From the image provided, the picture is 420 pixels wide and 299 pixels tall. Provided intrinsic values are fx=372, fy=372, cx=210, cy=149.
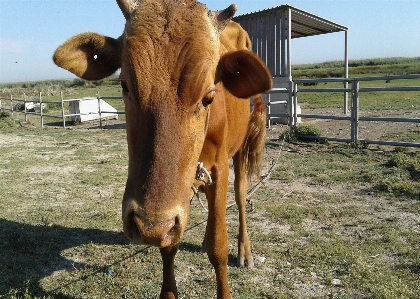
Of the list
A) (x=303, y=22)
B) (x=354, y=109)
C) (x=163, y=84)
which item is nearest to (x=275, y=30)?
(x=303, y=22)

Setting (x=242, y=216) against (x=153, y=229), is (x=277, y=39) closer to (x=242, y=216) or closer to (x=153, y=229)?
(x=242, y=216)

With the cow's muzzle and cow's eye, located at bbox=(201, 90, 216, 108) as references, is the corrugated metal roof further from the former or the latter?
the cow's muzzle

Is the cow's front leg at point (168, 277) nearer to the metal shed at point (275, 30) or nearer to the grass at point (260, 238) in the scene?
the grass at point (260, 238)

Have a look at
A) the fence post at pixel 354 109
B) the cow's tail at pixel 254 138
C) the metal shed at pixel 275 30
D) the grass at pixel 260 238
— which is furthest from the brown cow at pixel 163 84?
the metal shed at pixel 275 30

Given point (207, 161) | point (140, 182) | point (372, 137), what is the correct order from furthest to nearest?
point (372, 137) < point (207, 161) < point (140, 182)

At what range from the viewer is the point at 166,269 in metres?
3.20

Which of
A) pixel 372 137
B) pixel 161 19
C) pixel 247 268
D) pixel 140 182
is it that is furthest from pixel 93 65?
pixel 372 137

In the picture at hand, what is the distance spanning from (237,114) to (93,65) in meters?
1.80

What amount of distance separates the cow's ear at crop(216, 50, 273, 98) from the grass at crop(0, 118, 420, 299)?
1953mm

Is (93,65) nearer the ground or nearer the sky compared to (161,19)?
nearer the ground

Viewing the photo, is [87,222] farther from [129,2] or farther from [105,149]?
[105,149]

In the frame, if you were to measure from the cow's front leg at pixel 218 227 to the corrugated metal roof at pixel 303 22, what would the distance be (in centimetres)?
1057

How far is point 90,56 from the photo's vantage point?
8.00 feet

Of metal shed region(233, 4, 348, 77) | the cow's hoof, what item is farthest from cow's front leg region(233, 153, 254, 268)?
metal shed region(233, 4, 348, 77)
